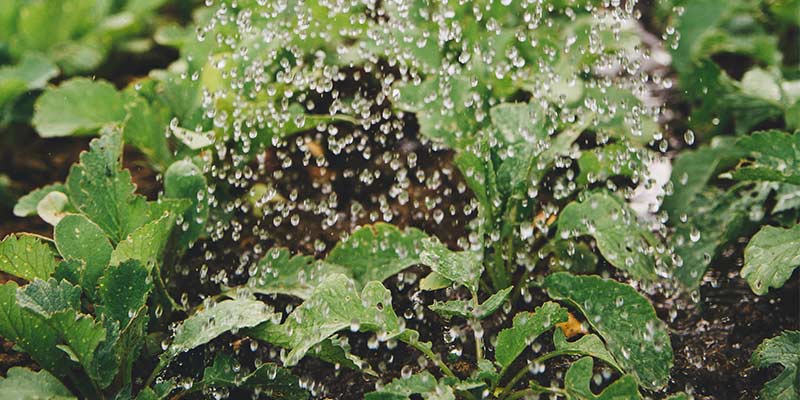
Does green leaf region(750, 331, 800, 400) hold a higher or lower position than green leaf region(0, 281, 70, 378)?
higher

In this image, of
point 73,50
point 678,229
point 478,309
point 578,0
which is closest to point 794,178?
point 678,229

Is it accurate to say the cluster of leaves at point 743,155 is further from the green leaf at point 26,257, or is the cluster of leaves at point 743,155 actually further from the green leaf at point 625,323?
the green leaf at point 26,257

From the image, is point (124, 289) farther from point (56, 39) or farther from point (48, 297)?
point (56, 39)

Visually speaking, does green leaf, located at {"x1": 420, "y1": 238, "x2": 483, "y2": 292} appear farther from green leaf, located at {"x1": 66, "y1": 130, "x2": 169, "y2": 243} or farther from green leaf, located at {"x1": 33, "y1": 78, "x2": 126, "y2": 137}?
green leaf, located at {"x1": 33, "y1": 78, "x2": 126, "y2": 137}

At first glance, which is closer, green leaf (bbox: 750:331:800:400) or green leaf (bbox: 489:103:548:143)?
green leaf (bbox: 750:331:800:400)

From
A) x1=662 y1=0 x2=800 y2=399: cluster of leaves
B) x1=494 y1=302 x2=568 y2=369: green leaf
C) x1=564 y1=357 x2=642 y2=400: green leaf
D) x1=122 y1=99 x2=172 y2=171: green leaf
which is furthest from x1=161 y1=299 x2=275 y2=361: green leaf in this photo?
x1=662 y1=0 x2=800 y2=399: cluster of leaves

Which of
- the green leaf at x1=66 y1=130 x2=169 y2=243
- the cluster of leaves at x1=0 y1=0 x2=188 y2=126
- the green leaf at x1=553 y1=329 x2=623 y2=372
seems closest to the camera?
the green leaf at x1=553 y1=329 x2=623 y2=372

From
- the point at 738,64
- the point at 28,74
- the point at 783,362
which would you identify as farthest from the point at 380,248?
the point at 738,64

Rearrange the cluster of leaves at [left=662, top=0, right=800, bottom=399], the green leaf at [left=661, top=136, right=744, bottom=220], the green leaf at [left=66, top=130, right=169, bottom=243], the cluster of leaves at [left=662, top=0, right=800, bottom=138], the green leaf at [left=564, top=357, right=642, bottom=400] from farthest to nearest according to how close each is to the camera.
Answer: the cluster of leaves at [left=662, top=0, right=800, bottom=138], the green leaf at [left=661, top=136, right=744, bottom=220], the green leaf at [left=66, top=130, right=169, bottom=243], the cluster of leaves at [left=662, top=0, right=800, bottom=399], the green leaf at [left=564, top=357, right=642, bottom=400]
